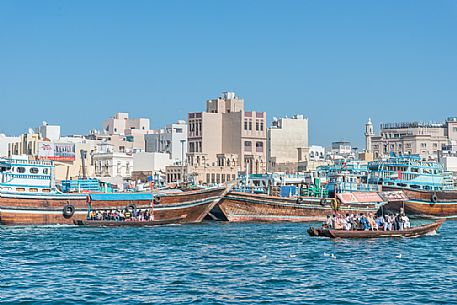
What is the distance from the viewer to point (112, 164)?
165625mm

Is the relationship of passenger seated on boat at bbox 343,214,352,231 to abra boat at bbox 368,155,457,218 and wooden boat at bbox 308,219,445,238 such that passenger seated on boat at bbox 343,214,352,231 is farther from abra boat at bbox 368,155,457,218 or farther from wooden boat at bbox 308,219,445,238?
abra boat at bbox 368,155,457,218

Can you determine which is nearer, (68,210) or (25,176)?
(68,210)

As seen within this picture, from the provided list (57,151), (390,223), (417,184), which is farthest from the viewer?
(57,151)

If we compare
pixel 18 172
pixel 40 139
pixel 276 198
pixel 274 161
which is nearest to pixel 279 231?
pixel 276 198

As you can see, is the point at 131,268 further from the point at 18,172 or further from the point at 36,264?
the point at 18,172

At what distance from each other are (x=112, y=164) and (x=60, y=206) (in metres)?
77.5

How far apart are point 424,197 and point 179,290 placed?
68.8 m

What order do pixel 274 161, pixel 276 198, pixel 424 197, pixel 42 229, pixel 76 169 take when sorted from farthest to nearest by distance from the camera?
pixel 274 161, pixel 76 169, pixel 424 197, pixel 276 198, pixel 42 229

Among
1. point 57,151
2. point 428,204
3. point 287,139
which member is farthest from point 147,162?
point 428,204

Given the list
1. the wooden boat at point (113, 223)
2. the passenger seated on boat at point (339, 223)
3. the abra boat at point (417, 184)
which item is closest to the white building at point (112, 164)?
the abra boat at point (417, 184)

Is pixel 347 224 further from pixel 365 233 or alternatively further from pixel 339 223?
pixel 365 233

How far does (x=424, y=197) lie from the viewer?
10988 centimetres

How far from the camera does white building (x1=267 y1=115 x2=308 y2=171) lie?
194000 millimetres

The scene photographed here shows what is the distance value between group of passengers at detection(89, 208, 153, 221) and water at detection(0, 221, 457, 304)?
9.80 meters
